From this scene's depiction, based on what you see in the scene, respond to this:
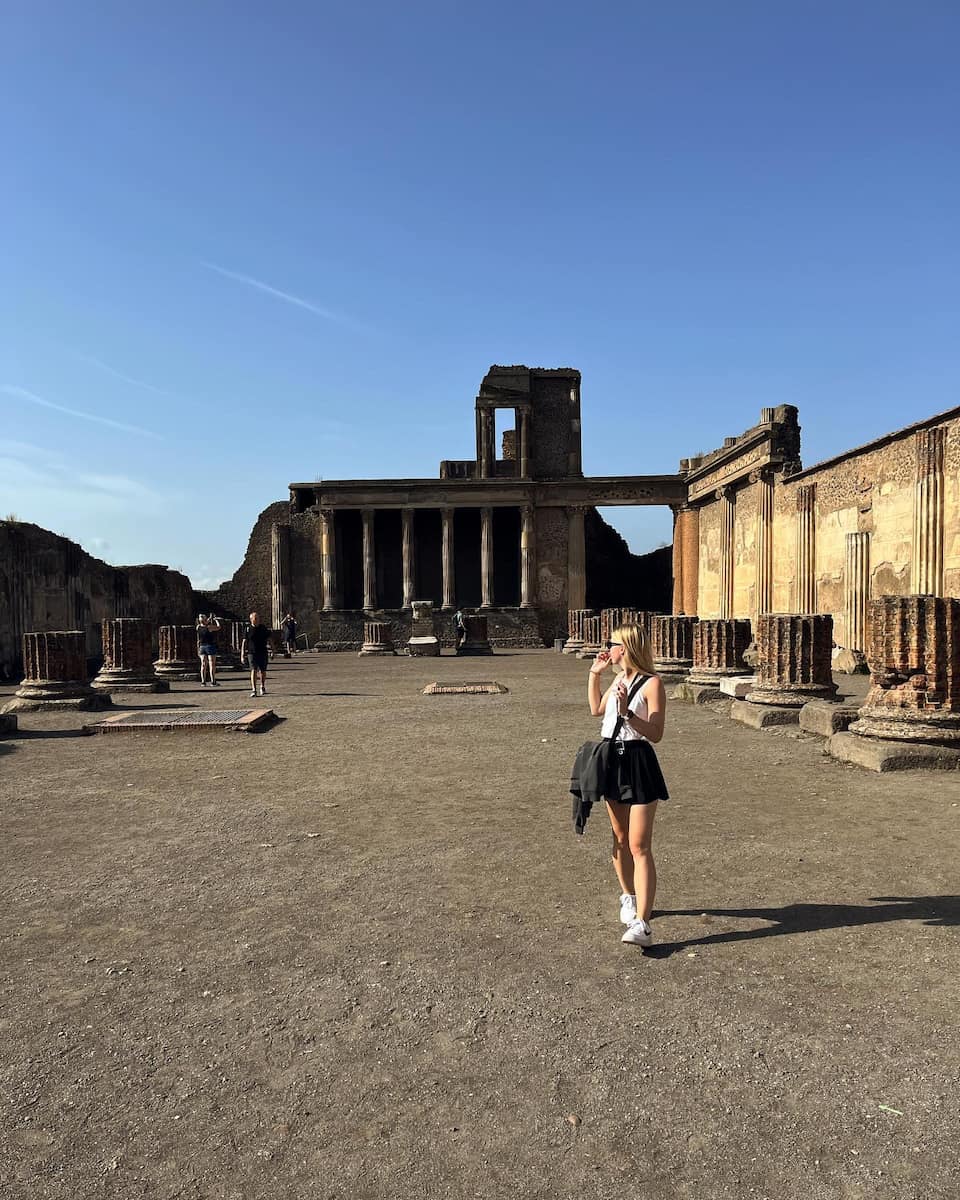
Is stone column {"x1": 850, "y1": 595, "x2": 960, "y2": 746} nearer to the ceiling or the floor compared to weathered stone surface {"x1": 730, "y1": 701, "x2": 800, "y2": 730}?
nearer to the ceiling

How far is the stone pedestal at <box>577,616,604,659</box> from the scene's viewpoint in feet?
76.3

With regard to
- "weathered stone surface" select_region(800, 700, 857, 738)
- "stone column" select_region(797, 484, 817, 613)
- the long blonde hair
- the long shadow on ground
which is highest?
"stone column" select_region(797, 484, 817, 613)

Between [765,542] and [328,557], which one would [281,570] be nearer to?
[328,557]

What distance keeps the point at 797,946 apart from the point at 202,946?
236 centimetres

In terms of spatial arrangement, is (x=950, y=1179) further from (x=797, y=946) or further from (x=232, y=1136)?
(x=232, y=1136)

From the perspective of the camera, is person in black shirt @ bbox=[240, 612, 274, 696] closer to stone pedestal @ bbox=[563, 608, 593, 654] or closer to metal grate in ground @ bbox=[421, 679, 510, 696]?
metal grate in ground @ bbox=[421, 679, 510, 696]

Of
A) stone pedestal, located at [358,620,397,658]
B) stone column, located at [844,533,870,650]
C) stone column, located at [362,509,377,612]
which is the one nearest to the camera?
stone column, located at [844,533,870,650]

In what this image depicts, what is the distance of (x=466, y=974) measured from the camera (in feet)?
9.88

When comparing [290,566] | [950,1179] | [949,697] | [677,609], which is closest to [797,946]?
[950,1179]

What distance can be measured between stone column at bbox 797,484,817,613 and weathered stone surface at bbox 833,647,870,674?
112 inches

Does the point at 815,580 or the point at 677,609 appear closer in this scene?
the point at 815,580

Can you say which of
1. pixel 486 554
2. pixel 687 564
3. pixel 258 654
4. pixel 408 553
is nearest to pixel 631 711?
pixel 258 654

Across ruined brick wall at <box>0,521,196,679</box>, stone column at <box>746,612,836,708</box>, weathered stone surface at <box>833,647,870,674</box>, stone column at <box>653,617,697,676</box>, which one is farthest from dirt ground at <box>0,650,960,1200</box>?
ruined brick wall at <box>0,521,196,679</box>

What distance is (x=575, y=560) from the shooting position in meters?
36.0
